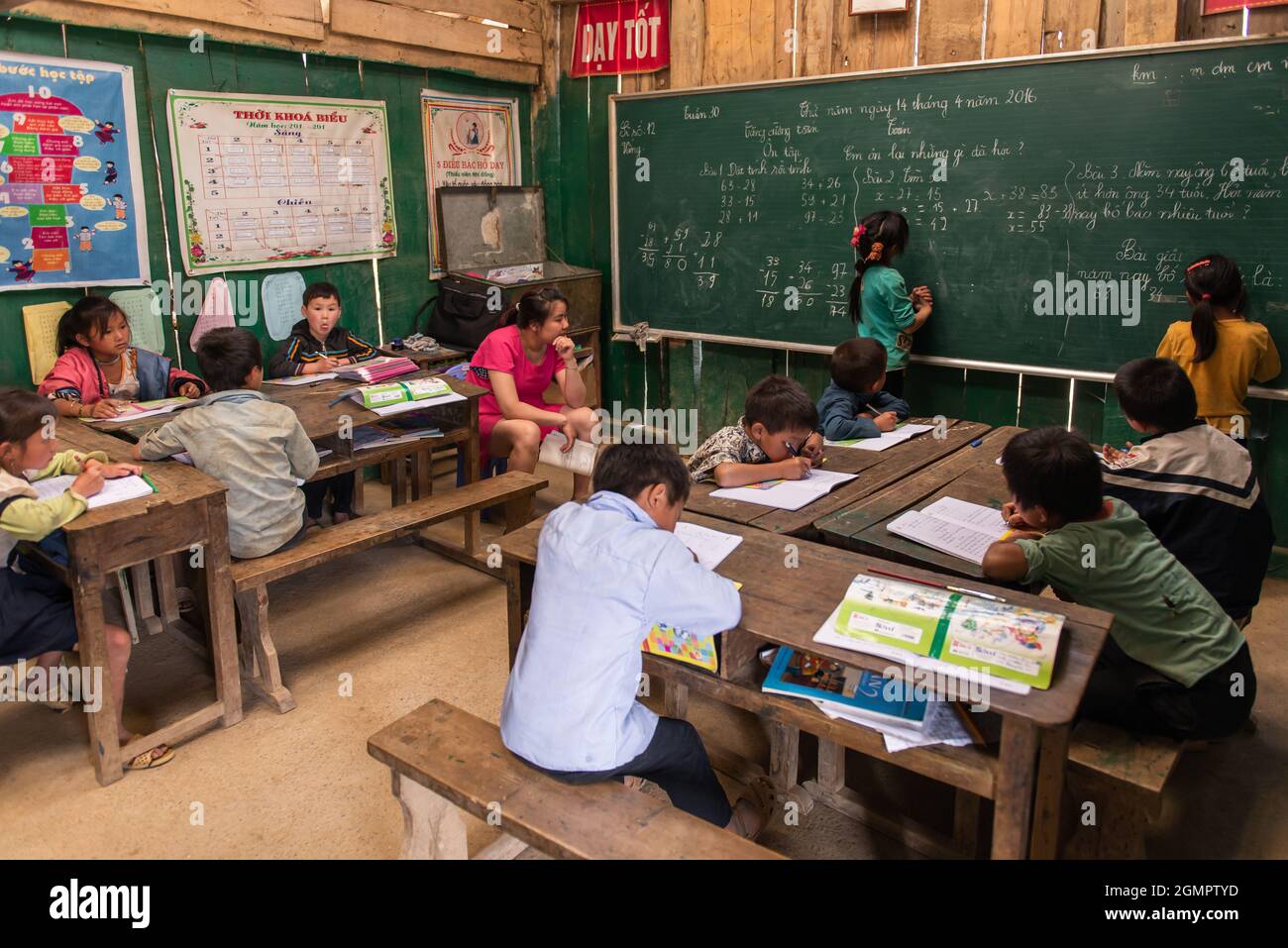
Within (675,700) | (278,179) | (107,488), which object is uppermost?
(278,179)

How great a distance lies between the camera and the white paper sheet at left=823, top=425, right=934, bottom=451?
11.3ft

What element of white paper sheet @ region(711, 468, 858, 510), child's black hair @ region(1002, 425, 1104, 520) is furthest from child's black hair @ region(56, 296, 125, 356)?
child's black hair @ region(1002, 425, 1104, 520)

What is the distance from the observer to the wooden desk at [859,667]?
66.5 inches

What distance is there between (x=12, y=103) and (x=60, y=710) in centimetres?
249

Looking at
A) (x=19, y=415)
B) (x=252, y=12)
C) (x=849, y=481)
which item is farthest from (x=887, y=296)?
(x=19, y=415)

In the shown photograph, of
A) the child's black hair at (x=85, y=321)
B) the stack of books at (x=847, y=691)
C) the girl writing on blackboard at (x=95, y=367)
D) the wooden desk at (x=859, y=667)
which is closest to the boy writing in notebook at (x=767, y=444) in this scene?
the wooden desk at (x=859, y=667)

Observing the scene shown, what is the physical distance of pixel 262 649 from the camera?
3213mm

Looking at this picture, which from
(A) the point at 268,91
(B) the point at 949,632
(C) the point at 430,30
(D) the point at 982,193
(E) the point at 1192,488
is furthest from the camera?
(C) the point at 430,30

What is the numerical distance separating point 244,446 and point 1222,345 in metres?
3.81

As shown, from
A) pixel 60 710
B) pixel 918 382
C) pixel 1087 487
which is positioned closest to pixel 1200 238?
pixel 918 382

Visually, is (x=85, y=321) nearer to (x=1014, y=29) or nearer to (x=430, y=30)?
(x=430, y=30)

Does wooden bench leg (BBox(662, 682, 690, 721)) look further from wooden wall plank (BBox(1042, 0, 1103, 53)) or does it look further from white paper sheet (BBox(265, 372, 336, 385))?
wooden wall plank (BBox(1042, 0, 1103, 53))

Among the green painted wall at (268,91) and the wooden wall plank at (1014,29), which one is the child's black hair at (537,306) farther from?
the wooden wall plank at (1014,29)
